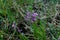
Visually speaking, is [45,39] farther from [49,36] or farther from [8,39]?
[8,39]

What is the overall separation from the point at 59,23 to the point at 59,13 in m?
0.18

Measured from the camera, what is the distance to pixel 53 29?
1.98 meters

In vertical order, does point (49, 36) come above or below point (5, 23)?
below

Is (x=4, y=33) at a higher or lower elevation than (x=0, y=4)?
lower

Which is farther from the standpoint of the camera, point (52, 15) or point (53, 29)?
point (52, 15)

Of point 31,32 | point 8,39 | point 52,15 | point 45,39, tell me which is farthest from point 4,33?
point 52,15

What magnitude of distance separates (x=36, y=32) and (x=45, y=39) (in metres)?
0.11

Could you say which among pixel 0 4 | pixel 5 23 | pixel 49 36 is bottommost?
pixel 49 36

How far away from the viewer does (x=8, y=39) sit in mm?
1925

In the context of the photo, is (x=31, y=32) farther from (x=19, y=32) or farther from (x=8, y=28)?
(x=8, y=28)

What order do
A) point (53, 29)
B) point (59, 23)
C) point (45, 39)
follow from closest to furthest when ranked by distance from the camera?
point (45, 39) < point (53, 29) < point (59, 23)

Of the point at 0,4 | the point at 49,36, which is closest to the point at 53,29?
the point at 49,36

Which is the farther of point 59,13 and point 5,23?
point 59,13

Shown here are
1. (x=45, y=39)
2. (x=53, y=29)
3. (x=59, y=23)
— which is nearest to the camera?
(x=45, y=39)
